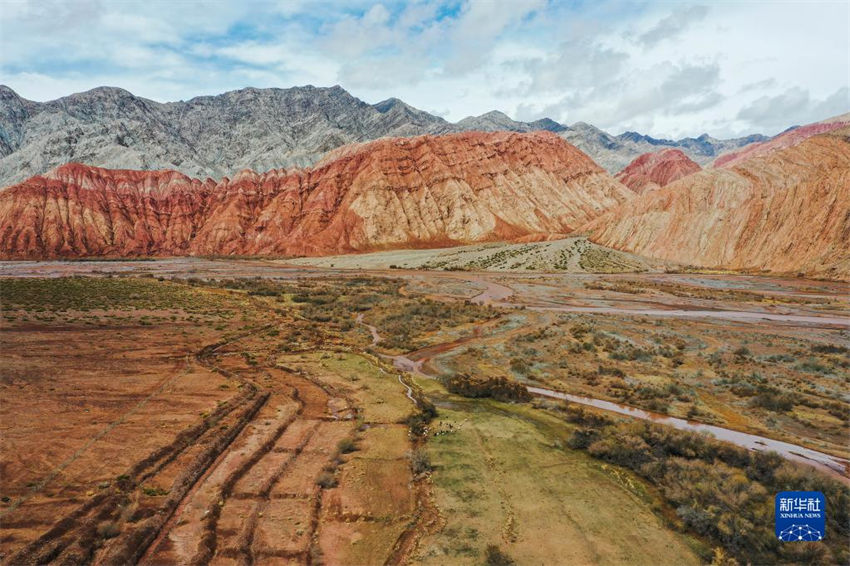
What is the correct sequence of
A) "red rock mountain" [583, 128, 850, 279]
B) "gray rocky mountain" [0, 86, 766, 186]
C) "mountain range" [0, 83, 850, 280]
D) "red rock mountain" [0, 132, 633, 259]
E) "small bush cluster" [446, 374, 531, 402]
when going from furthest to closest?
"gray rocky mountain" [0, 86, 766, 186] → "red rock mountain" [0, 132, 633, 259] → "mountain range" [0, 83, 850, 280] → "red rock mountain" [583, 128, 850, 279] → "small bush cluster" [446, 374, 531, 402]

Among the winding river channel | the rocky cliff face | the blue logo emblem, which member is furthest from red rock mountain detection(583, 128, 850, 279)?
the rocky cliff face

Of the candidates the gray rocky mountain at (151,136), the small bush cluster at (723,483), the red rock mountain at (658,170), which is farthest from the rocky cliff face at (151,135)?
the small bush cluster at (723,483)

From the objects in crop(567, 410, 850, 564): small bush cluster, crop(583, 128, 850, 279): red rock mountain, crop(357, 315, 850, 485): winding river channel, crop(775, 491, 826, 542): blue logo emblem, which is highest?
crop(583, 128, 850, 279): red rock mountain

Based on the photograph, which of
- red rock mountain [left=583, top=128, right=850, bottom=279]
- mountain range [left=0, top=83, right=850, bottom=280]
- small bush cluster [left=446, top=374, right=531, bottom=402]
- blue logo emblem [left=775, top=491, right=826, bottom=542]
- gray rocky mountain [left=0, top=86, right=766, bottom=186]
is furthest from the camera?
gray rocky mountain [left=0, top=86, right=766, bottom=186]

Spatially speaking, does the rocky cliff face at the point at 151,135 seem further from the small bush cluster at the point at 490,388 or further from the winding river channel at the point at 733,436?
the winding river channel at the point at 733,436

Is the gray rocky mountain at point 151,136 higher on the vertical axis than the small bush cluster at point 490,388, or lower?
higher

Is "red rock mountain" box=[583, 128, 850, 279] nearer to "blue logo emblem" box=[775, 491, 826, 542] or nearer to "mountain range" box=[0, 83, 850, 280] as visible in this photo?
"mountain range" box=[0, 83, 850, 280]

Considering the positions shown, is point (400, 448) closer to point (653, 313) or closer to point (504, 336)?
point (504, 336)
